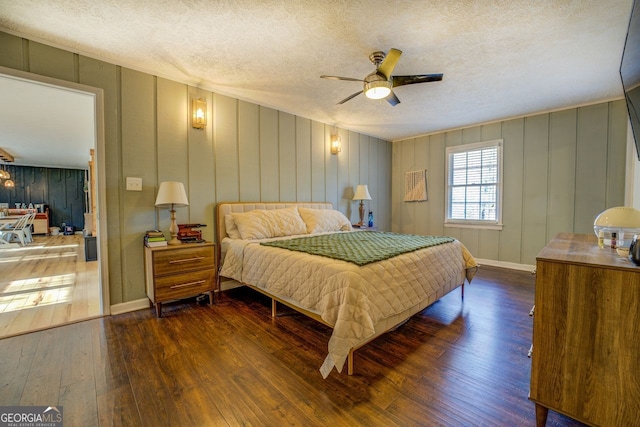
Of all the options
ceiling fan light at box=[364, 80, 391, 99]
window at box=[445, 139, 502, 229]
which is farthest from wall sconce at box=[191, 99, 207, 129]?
window at box=[445, 139, 502, 229]

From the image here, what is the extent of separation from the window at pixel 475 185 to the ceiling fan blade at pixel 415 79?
2.84m

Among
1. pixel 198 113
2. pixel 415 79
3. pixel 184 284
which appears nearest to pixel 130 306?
pixel 184 284

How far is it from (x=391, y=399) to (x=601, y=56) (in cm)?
353

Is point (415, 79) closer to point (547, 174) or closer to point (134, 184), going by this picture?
point (134, 184)

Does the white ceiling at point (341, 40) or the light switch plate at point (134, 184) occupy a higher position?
the white ceiling at point (341, 40)

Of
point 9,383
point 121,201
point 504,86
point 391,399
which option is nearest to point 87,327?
point 9,383

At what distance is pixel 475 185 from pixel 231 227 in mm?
4281

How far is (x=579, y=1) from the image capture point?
1.81 metres

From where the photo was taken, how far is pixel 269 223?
129 inches

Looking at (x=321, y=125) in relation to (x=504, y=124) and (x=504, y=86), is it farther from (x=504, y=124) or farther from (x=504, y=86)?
(x=504, y=124)

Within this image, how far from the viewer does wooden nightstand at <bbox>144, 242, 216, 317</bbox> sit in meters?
2.46

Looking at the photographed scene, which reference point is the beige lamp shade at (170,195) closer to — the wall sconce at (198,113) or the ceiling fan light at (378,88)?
the wall sconce at (198,113)

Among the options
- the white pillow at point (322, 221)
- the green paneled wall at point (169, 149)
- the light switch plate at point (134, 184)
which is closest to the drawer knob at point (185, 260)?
the green paneled wall at point (169, 149)

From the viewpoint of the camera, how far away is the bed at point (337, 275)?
1.64 metres
